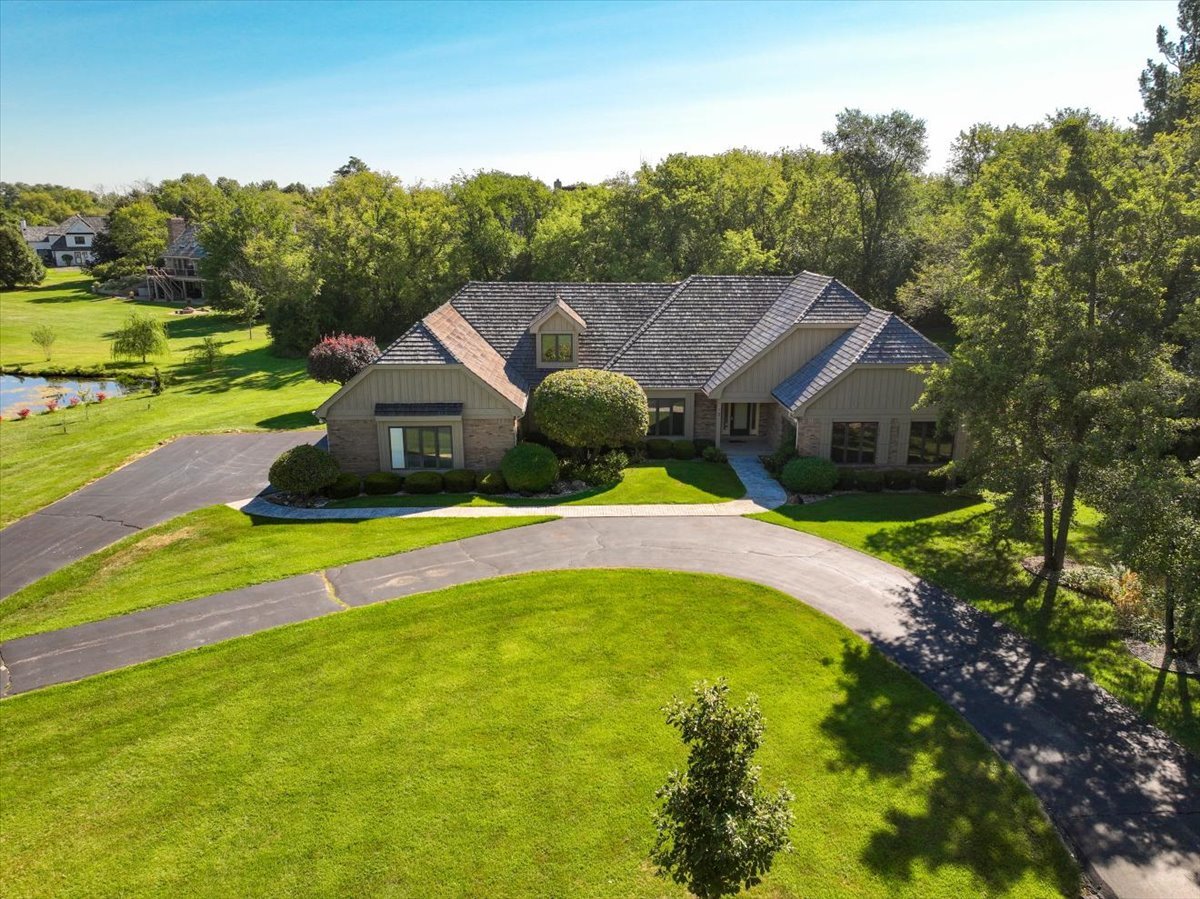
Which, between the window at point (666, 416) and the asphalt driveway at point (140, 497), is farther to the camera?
the window at point (666, 416)

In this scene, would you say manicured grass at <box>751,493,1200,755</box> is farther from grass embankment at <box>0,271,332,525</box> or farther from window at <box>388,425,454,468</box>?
grass embankment at <box>0,271,332,525</box>

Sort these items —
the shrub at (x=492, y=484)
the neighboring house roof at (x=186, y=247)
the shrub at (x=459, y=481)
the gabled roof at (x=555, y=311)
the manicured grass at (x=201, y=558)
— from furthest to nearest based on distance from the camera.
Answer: the neighboring house roof at (x=186, y=247) → the gabled roof at (x=555, y=311) → the shrub at (x=459, y=481) → the shrub at (x=492, y=484) → the manicured grass at (x=201, y=558)

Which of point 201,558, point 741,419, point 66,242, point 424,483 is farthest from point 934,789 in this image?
point 66,242

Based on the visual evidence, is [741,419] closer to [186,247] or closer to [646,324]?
[646,324]

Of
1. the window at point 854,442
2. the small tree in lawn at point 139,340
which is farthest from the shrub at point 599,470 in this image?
the small tree in lawn at point 139,340

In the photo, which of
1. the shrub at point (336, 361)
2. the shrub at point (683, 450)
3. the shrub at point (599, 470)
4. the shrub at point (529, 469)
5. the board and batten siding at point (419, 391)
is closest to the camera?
the shrub at point (529, 469)

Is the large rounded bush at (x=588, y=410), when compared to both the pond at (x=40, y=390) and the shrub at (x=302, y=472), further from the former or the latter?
the pond at (x=40, y=390)

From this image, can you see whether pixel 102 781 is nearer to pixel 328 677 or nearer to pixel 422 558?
pixel 328 677
